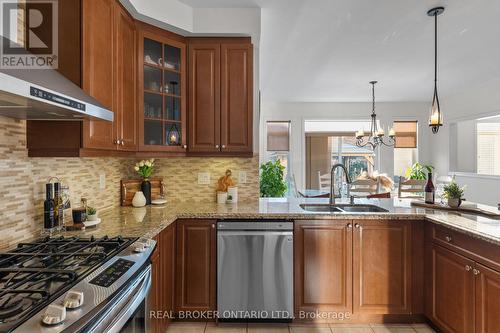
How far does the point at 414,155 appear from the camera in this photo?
23.3 ft

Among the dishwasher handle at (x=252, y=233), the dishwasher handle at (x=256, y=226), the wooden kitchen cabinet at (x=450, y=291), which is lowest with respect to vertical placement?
the wooden kitchen cabinet at (x=450, y=291)

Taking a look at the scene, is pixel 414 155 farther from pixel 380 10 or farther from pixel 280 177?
pixel 380 10

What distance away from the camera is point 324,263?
236cm

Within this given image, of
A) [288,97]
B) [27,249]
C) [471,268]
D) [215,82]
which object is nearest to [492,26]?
[471,268]

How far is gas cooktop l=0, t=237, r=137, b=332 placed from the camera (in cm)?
93

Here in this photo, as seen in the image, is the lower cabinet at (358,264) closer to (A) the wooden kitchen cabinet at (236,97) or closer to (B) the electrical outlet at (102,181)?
(A) the wooden kitchen cabinet at (236,97)

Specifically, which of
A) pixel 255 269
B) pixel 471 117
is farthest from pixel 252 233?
pixel 471 117

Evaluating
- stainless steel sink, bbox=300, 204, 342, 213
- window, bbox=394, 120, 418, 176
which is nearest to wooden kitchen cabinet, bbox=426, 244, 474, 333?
stainless steel sink, bbox=300, 204, 342, 213

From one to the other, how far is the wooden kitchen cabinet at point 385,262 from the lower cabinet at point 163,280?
1.46 metres

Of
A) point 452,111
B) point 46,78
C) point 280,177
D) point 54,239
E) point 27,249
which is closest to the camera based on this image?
point 46,78

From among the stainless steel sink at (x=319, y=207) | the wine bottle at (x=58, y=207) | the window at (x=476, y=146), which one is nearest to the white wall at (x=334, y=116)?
the window at (x=476, y=146)

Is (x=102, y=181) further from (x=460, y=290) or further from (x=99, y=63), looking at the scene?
(x=460, y=290)

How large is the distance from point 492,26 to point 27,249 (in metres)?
4.52

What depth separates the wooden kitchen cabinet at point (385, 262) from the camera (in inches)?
92.6
